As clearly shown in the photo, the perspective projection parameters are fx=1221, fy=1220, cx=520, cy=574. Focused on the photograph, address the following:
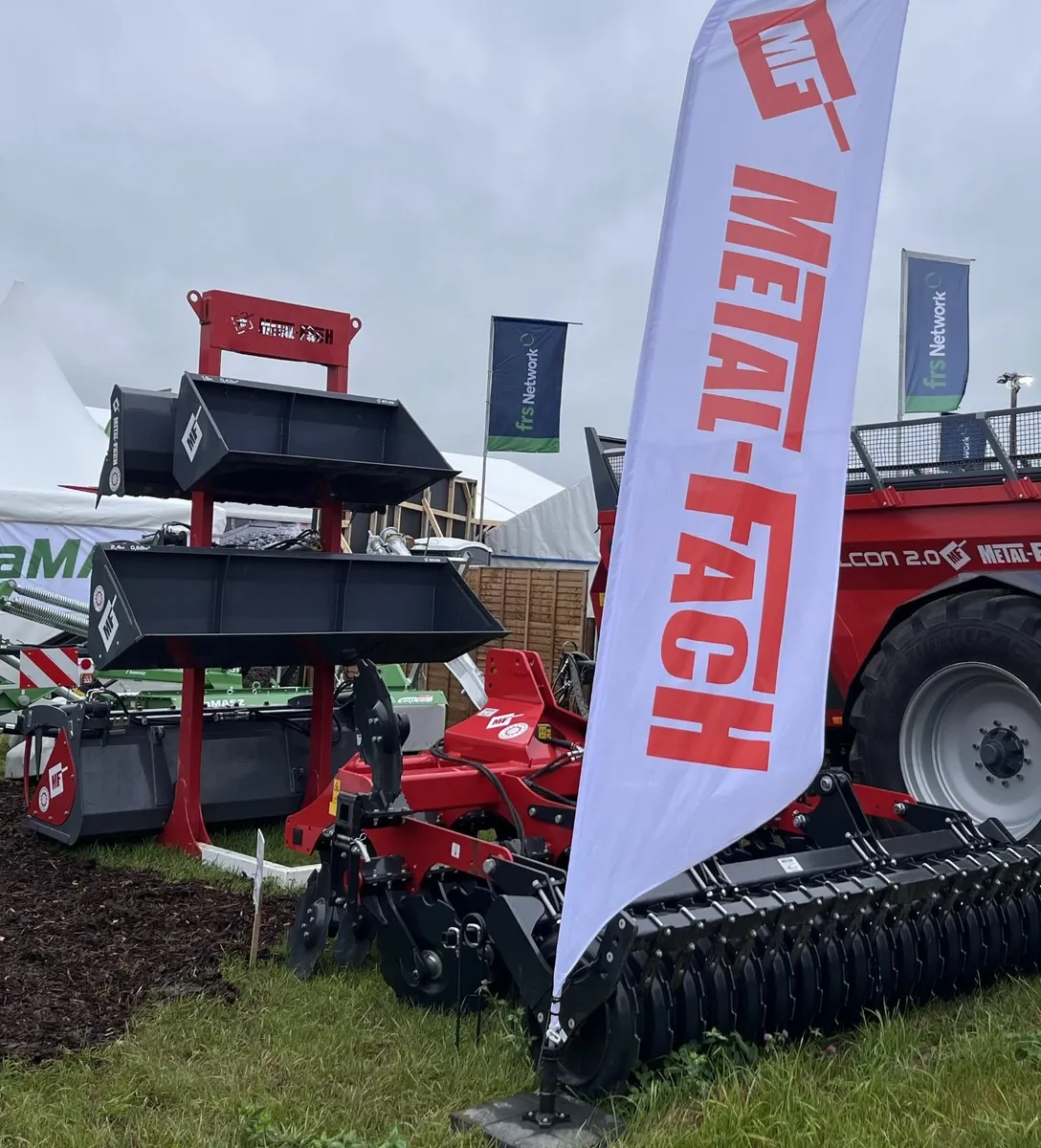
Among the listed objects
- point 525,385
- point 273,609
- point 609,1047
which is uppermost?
point 525,385

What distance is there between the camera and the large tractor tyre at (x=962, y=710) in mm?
5262

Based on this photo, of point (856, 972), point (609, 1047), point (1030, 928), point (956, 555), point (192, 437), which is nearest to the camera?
point (609, 1047)

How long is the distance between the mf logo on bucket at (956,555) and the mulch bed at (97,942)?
3.42 metres

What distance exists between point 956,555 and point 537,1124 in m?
3.61

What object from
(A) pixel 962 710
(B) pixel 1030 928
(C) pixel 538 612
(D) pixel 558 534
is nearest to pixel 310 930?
(B) pixel 1030 928

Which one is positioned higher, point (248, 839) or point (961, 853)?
point (961, 853)

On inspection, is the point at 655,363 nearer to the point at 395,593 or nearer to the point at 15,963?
the point at 15,963

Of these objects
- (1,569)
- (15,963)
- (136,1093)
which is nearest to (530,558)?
(1,569)

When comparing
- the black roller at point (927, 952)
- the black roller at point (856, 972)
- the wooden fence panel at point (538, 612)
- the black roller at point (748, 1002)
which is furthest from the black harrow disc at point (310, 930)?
the wooden fence panel at point (538, 612)

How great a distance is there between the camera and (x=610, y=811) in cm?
301

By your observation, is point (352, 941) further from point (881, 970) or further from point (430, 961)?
point (881, 970)

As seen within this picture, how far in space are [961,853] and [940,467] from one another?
228 cm

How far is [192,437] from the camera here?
239 inches

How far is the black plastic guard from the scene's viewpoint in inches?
228
